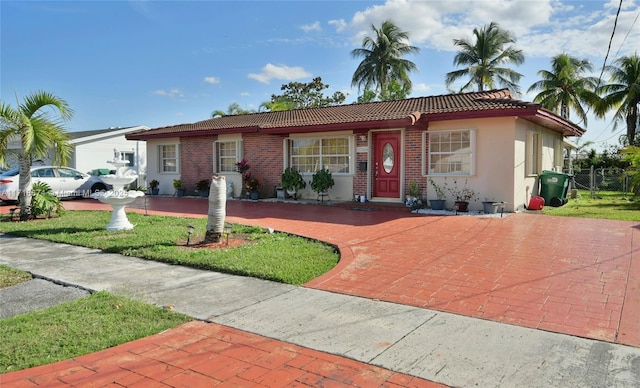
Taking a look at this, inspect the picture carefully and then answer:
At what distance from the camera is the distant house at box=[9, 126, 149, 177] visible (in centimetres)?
2370

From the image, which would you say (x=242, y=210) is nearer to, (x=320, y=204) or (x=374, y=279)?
(x=320, y=204)

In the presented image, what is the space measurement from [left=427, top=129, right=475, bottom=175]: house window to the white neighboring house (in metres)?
16.0

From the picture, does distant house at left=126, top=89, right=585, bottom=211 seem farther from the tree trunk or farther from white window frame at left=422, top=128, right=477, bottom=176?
the tree trunk

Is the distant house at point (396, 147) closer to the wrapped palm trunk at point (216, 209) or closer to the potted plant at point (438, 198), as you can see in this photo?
the potted plant at point (438, 198)

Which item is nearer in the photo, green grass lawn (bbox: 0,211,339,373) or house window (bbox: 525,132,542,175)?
green grass lawn (bbox: 0,211,339,373)

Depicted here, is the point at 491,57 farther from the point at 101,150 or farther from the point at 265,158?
the point at 101,150

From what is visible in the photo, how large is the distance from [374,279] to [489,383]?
269 centimetres

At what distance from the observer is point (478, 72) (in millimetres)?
32969

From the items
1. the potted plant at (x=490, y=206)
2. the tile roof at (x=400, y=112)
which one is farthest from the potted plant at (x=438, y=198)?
the tile roof at (x=400, y=112)

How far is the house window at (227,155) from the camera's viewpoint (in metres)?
17.5

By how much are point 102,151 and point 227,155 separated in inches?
436

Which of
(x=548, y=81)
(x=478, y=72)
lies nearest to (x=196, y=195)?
(x=478, y=72)

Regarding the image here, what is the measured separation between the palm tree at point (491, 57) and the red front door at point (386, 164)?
2199 cm

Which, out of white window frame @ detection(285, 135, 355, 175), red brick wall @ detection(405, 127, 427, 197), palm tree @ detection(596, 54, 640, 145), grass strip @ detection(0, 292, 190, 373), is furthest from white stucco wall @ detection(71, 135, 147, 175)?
palm tree @ detection(596, 54, 640, 145)
